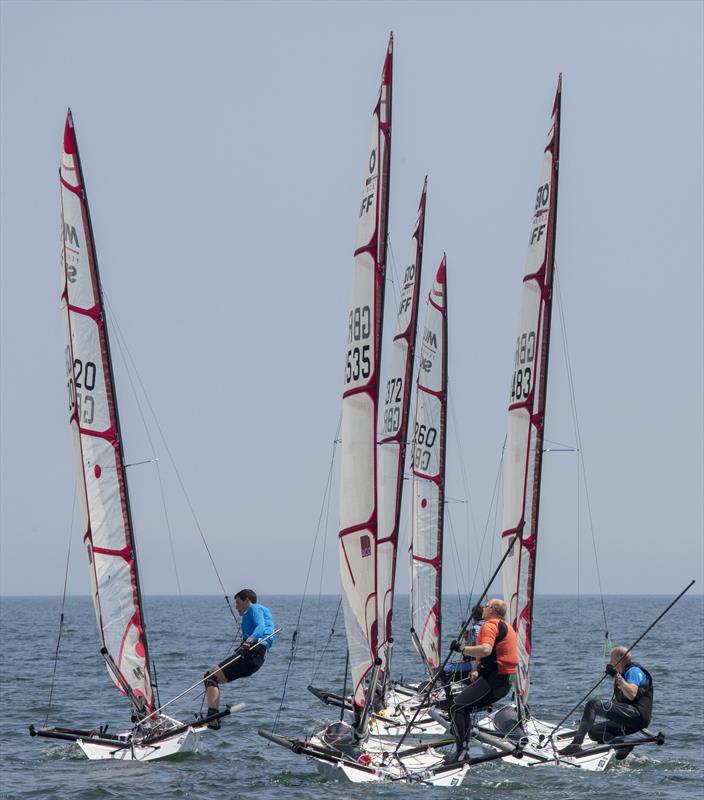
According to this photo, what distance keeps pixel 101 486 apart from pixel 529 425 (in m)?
5.90

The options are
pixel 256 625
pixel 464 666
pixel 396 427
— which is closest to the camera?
pixel 256 625

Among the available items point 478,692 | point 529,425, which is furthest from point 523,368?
point 478,692

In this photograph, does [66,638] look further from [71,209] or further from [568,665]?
[71,209]

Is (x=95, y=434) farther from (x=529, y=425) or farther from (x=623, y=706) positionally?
(x=623, y=706)

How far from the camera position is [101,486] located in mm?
17031

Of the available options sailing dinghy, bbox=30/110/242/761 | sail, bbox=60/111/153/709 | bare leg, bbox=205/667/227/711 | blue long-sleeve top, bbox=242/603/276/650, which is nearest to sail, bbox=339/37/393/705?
blue long-sleeve top, bbox=242/603/276/650

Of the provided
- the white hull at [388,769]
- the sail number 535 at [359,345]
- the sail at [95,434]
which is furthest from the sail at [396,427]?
the sail at [95,434]

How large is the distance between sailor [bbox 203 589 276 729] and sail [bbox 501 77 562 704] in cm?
389

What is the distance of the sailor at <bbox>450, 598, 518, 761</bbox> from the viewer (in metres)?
15.7

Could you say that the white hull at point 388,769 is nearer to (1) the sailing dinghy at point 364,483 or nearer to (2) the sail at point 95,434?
(1) the sailing dinghy at point 364,483

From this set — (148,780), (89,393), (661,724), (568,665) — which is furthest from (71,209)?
(568,665)

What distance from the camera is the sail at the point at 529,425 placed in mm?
18812

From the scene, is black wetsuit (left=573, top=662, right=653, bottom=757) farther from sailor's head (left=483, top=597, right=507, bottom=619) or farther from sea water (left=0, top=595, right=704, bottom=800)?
sailor's head (left=483, top=597, right=507, bottom=619)

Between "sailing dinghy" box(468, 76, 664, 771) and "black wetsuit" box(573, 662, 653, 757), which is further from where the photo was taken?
"sailing dinghy" box(468, 76, 664, 771)
